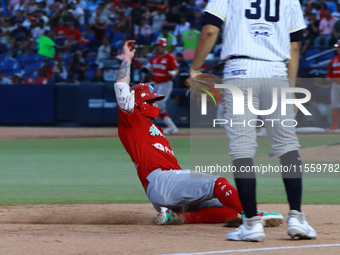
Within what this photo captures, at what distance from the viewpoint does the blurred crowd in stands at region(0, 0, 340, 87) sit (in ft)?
63.9

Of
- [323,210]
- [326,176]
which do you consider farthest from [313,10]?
[323,210]

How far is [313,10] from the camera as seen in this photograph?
66.1ft

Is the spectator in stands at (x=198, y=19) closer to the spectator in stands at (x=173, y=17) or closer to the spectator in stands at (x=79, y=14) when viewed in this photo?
the spectator in stands at (x=173, y=17)

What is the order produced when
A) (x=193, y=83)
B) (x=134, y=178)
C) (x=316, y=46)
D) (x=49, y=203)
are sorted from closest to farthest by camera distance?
(x=193, y=83) < (x=49, y=203) < (x=134, y=178) < (x=316, y=46)

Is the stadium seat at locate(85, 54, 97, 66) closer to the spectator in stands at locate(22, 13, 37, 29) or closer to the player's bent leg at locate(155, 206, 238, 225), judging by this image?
the spectator in stands at locate(22, 13, 37, 29)

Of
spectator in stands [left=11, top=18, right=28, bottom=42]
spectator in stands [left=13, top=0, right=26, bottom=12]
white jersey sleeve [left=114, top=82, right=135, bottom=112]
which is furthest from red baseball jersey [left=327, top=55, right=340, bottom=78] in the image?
spectator in stands [left=13, top=0, right=26, bottom=12]

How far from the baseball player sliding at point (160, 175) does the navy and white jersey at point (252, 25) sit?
3.58 ft

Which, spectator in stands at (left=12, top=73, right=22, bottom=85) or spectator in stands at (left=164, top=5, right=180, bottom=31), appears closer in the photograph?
spectator in stands at (left=12, top=73, right=22, bottom=85)

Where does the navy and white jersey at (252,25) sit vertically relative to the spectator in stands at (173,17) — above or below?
below

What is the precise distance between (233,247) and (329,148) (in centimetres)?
667

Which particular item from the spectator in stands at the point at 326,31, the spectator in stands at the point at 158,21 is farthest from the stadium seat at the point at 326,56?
the spectator in stands at the point at 158,21

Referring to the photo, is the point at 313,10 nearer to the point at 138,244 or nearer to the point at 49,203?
the point at 49,203

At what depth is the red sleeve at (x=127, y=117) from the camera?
5496mm

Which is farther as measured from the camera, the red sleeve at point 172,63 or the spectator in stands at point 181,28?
the spectator in stands at point 181,28
